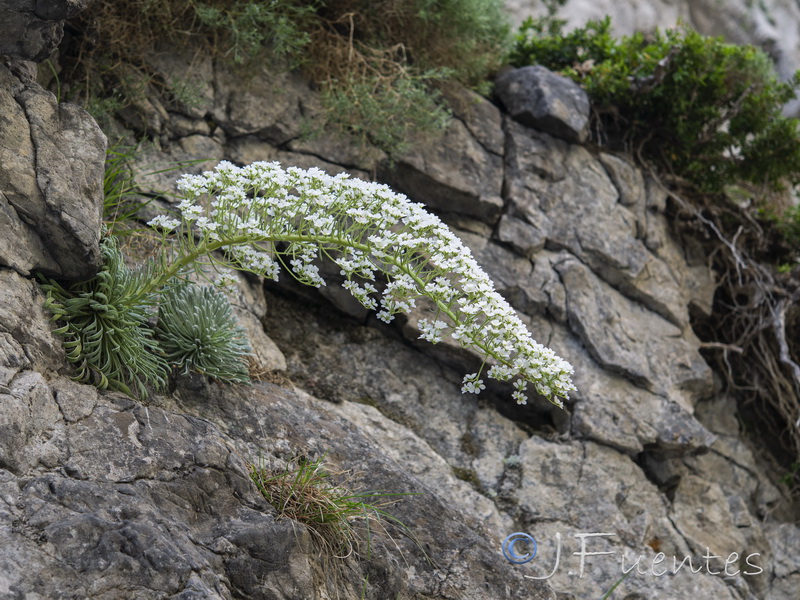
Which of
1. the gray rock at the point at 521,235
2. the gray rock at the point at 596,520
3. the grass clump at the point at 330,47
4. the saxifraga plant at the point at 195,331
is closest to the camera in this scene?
the saxifraga plant at the point at 195,331

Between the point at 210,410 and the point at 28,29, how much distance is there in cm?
182

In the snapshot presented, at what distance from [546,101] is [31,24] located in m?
3.77

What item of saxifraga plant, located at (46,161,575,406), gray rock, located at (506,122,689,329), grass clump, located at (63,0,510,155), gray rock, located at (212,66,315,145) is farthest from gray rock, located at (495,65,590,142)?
saxifraga plant, located at (46,161,575,406)

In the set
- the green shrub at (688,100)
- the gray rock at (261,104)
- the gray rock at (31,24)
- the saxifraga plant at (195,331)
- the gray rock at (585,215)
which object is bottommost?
the saxifraga plant at (195,331)

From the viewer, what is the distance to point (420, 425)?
15.7 feet

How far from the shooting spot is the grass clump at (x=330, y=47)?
466 centimetres

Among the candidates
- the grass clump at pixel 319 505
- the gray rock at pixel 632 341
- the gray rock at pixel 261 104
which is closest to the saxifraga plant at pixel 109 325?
the grass clump at pixel 319 505

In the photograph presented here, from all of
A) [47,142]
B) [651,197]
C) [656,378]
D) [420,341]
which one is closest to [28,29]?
[47,142]

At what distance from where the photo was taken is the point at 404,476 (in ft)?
12.7

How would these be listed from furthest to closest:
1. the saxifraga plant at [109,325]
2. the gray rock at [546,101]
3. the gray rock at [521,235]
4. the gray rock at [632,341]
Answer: the gray rock at [546,101]
the gray rock at [521,235]
the gray rock at [632,341]
the saxifraga plant at [109,325]

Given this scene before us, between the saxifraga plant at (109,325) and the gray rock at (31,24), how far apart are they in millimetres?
883

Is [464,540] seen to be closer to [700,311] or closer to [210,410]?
[210,410]

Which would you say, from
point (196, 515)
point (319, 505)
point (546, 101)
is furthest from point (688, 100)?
point (196, 515)

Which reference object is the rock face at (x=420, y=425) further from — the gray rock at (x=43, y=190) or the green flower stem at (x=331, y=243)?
the green flower stem at (x=331, y=243)
